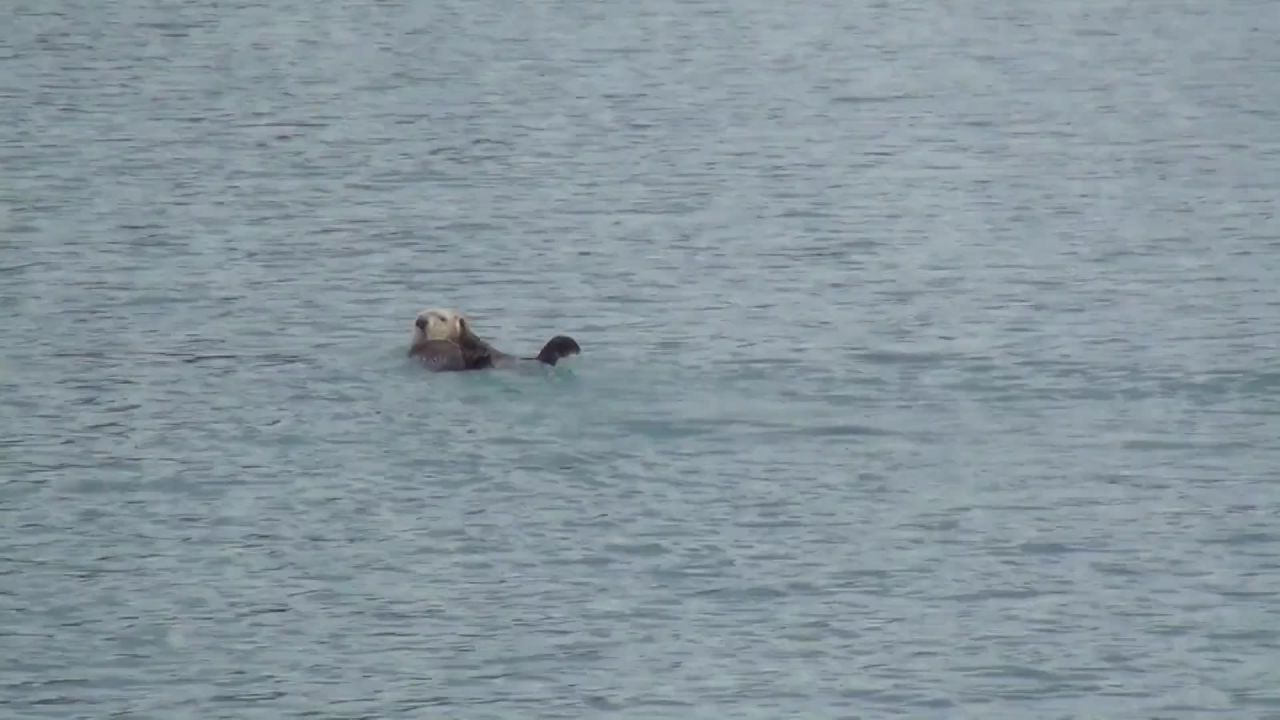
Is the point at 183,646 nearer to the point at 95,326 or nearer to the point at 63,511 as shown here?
the point at 63,511

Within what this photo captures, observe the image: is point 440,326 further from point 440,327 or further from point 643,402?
point 643,402

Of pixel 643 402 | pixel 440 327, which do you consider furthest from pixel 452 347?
pixel 643 402

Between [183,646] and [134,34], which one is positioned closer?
[183,646]

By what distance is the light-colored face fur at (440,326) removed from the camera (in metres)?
14.8

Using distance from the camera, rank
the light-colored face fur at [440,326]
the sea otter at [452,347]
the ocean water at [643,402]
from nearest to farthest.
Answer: the ocean water at [643,402], the sea otter at [452,347], the light-colored face fur at [440,326]

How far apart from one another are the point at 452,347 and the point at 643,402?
4.01 feet

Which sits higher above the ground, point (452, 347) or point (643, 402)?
point (452, 347)

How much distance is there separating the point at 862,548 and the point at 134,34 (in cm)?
1869

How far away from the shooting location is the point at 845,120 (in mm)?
25125

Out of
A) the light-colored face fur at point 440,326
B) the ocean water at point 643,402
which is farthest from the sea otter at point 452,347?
the ocean water at point 643,402

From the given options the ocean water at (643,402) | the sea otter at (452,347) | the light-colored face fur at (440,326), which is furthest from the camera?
the light-colored face fur at (440,326)

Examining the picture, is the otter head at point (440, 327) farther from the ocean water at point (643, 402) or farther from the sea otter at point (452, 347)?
the ocean water at point (643, 402)

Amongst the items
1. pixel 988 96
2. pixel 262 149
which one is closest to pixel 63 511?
pixel 262 149

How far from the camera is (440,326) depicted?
14867 millimetres
